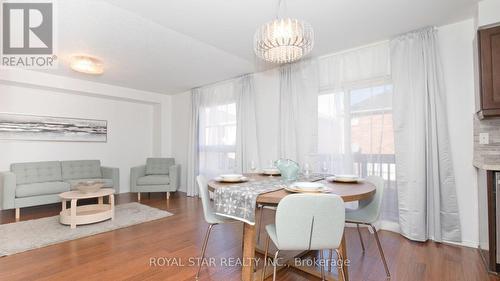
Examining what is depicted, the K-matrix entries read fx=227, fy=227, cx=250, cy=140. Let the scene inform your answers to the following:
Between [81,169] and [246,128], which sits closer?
[246,128]

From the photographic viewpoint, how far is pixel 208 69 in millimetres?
4000

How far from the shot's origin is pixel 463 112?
2.45 metres

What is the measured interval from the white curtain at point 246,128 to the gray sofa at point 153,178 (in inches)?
57.9

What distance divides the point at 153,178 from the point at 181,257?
274cm

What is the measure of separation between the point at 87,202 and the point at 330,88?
480 cm

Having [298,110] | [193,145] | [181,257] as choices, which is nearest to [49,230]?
[181,257]

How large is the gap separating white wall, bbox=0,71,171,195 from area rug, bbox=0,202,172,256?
5.44 feet

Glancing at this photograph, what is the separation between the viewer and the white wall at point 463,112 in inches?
94.3

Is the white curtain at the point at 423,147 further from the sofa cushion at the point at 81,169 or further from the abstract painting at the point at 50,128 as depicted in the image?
the abstract painting at the point at 50,128

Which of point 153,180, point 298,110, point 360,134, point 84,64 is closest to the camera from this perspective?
point 360,134

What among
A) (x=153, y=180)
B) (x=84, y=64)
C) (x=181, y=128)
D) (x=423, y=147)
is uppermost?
(x=84, y=64)

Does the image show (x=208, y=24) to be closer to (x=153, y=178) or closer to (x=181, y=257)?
(x=181, y=257)

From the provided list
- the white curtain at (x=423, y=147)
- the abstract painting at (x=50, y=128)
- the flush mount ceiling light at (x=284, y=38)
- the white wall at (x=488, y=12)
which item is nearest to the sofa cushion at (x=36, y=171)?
the abstract painting at (x=50, y=128)

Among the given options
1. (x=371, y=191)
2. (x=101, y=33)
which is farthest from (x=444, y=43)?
(x=101, y=33)
